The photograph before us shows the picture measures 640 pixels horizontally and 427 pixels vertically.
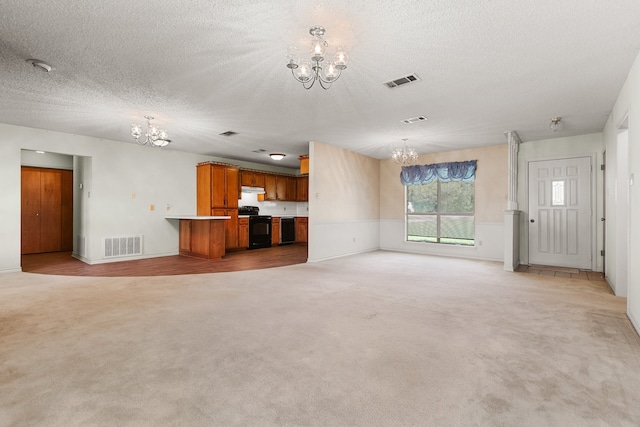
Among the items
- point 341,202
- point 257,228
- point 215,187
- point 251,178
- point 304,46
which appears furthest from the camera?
point 251,178

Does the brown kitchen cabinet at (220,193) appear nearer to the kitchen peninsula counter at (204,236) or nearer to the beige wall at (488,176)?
the kitchen peninsula counter at (204,236)

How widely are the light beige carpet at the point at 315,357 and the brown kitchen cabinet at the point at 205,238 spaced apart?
2.65 meters

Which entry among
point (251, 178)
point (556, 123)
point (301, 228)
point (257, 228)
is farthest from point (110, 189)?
point (556, 123)

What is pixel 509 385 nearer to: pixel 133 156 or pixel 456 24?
pixel 456 24

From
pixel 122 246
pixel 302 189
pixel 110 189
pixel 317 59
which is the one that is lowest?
pixel 122 246

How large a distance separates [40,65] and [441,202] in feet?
24.2

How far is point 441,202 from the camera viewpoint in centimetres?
764

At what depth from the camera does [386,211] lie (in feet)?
27.6

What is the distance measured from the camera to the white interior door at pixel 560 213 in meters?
5.71

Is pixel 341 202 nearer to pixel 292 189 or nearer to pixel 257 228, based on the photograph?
pixel 257 228

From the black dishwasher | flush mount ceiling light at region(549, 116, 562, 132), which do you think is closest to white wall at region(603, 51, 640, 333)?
flush mount ceiling light at region(549, 116, 562, 132)

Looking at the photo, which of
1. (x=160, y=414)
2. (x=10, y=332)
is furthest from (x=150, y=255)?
(x=160, y=414)

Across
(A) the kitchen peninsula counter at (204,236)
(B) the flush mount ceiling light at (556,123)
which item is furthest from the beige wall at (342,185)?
(B) the flush mount ceiling light at (556,123)

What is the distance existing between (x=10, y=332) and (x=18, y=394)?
1291 millimetres
